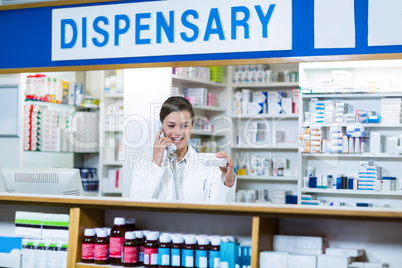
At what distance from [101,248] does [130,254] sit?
18 centimetres

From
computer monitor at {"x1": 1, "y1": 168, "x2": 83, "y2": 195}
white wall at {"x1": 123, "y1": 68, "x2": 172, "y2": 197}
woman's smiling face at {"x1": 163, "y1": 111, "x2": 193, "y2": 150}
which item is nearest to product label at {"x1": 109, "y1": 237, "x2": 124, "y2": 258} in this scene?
computer monitor at {"x1": 1, "y1": 168, "x2": 83, "y2": 195}

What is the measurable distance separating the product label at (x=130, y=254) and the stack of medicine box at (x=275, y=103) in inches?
176

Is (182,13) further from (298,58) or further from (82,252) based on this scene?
(82,252)

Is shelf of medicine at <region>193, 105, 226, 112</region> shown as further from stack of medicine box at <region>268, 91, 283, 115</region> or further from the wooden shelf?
the wooden shelf

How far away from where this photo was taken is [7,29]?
476 centimetres

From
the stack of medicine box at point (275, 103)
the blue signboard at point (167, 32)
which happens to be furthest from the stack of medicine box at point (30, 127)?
the stack of medicine box at point (275, 103)

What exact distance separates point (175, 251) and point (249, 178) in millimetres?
4357

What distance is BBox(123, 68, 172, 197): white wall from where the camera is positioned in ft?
18.0

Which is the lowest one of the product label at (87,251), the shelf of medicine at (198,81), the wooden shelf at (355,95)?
the product label at (87,251)

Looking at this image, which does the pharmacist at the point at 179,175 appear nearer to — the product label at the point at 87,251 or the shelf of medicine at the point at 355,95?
the product label at the point at 87,251

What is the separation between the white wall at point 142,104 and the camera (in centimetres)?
549

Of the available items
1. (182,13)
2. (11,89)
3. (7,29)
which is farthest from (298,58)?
(11,89)

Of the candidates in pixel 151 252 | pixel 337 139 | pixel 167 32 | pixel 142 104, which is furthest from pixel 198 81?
pixel 151 252

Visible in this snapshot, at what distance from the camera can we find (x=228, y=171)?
3.46 meters
